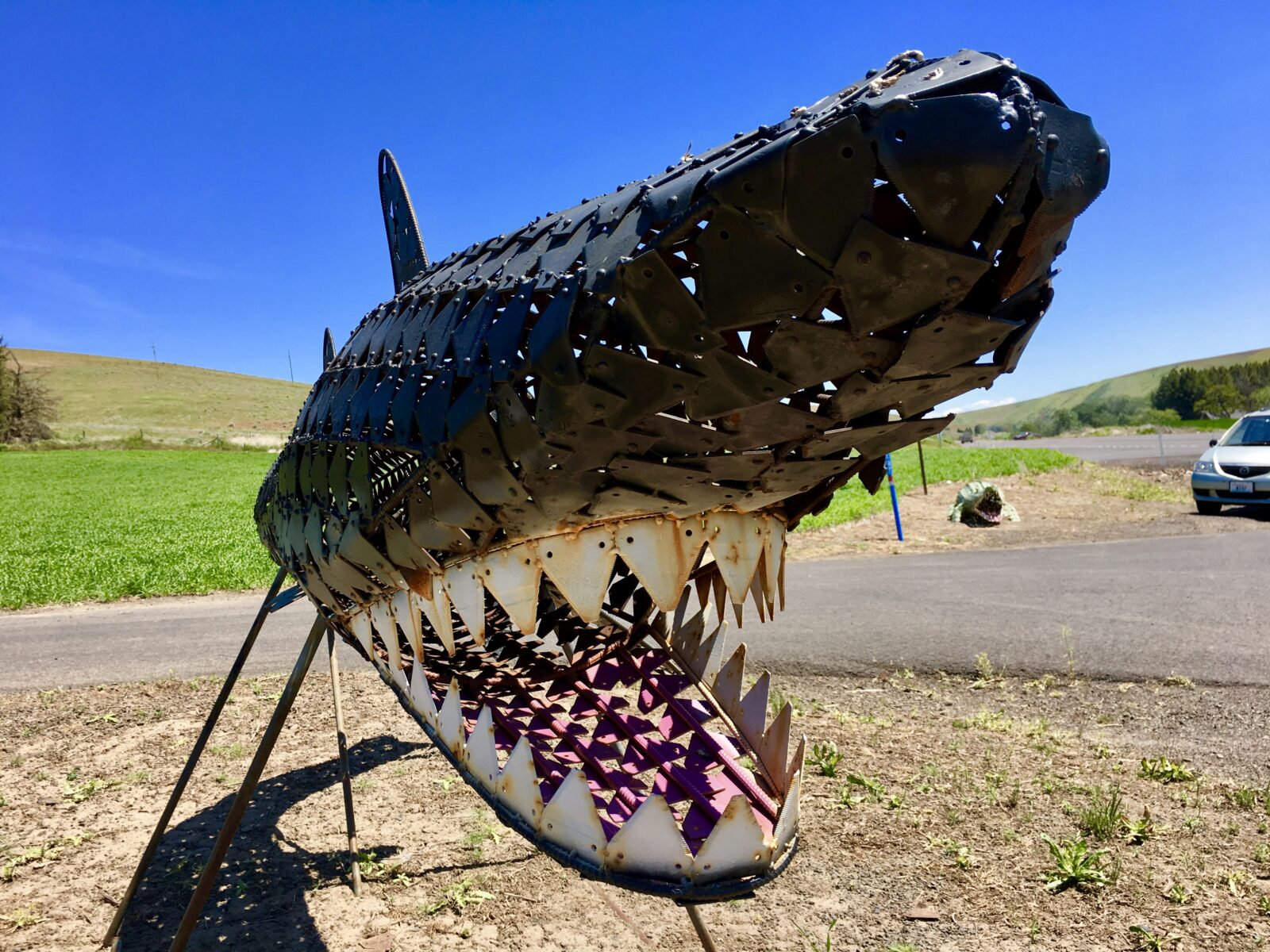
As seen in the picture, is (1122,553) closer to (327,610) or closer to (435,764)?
(435,764)

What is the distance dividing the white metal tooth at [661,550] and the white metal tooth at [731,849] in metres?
0.46

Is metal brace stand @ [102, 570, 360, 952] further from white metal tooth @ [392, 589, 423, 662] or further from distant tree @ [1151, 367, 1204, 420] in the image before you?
distant tree @ [1151, 367, 1204, 420]

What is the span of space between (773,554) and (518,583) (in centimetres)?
66

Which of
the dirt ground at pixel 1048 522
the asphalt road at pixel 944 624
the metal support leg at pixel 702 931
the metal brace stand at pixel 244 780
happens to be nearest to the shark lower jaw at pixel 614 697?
the metal brace stand at pixel 244 780

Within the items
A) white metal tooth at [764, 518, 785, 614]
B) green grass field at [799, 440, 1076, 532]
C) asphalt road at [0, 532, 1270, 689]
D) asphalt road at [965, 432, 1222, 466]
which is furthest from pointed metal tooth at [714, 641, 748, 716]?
asphalt road at [965, 432, 1222, 466]

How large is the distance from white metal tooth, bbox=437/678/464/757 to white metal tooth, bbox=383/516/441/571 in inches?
13.6

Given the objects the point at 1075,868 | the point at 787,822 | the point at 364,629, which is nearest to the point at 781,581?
the point at 787,822

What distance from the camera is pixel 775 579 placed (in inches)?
80.8

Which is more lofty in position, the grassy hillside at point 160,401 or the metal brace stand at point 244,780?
the grassy hillside at point 160,401

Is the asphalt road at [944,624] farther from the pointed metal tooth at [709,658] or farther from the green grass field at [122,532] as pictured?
the pointed metal tooth at [709,658]

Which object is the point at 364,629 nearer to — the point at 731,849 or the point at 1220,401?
the point at 731,849

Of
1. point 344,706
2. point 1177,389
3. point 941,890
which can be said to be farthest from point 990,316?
point 1177,389

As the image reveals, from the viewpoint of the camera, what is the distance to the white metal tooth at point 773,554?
196cm

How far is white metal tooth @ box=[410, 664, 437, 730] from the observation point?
81.4 inches
